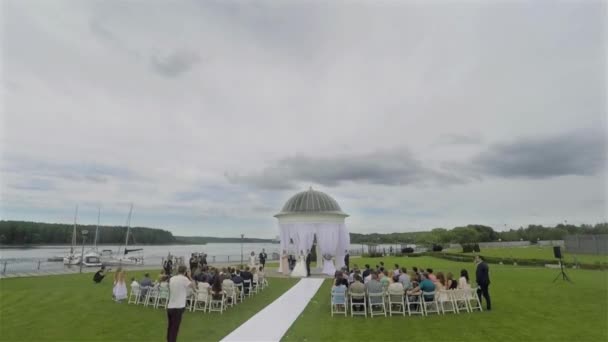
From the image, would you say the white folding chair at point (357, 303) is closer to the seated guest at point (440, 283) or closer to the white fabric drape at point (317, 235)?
the seated guest at point (440, 283)

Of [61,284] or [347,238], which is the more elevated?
[347,238]

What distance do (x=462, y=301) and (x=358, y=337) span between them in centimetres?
530

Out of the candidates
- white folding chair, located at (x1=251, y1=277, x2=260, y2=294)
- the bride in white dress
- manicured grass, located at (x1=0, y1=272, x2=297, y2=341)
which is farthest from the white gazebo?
manicured grass, located at (x1=0, y1=272, x2=297, y2=341)

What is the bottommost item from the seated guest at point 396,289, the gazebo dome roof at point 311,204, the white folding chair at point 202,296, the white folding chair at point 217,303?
the white folding chair at point 217,303

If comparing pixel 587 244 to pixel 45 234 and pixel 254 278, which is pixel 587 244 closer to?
pixel 254 278

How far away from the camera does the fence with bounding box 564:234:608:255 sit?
3646 centimetres

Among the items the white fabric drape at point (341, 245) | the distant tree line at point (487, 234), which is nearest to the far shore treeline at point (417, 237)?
the distant tree line at point (487, 234)

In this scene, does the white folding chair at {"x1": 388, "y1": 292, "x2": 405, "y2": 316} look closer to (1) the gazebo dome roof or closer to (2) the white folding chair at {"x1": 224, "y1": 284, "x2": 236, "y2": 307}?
(2) the white folding chair at {"x1": 224, "y1": 284, "x2": 236, "y2": 307}

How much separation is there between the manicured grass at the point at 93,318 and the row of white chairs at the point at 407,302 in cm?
306

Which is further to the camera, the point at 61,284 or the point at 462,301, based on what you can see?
the point at 61,284

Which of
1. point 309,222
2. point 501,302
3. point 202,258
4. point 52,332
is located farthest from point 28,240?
point 501,302

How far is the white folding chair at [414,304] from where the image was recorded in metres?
11.0

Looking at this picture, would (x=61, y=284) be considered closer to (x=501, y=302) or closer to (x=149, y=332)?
(x=149, y=332)

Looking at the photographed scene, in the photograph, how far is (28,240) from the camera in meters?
95.7
